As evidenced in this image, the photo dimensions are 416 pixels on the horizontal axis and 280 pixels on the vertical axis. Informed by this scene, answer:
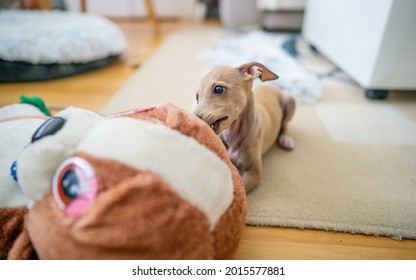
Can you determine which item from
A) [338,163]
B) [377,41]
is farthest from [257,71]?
[377,41]

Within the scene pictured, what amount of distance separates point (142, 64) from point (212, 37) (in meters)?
1.25

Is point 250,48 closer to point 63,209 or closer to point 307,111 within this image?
point 307,111

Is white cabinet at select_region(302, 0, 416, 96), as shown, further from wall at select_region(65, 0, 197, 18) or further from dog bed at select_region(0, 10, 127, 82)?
wall at select_region(65, 0, 197, 18)

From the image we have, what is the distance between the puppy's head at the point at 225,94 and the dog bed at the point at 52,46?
1.41 meters

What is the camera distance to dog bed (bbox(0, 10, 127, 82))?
68.7 inches

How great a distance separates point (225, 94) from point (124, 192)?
0.51 metres

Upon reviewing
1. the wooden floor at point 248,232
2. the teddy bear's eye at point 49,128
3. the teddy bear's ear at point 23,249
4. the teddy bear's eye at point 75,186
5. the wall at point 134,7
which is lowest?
the wooden floor at point 248,232

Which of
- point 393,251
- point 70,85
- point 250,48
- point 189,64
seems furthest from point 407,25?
point 70,85

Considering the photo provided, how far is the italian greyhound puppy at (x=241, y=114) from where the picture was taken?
0.86 m

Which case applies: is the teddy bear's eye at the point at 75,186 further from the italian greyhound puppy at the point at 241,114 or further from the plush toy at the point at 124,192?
the italian greyhound puppy at the point at 241,114

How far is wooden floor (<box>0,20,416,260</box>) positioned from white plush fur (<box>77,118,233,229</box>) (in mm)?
286

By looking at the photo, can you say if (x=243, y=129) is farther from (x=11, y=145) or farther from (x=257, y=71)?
(x=11, y=145)

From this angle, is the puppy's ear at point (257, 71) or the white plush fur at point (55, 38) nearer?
the puppy's ear at point (257, 71)

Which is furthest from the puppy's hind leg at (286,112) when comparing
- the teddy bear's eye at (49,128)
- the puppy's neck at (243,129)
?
the teddy bear's eye at (49,128)
